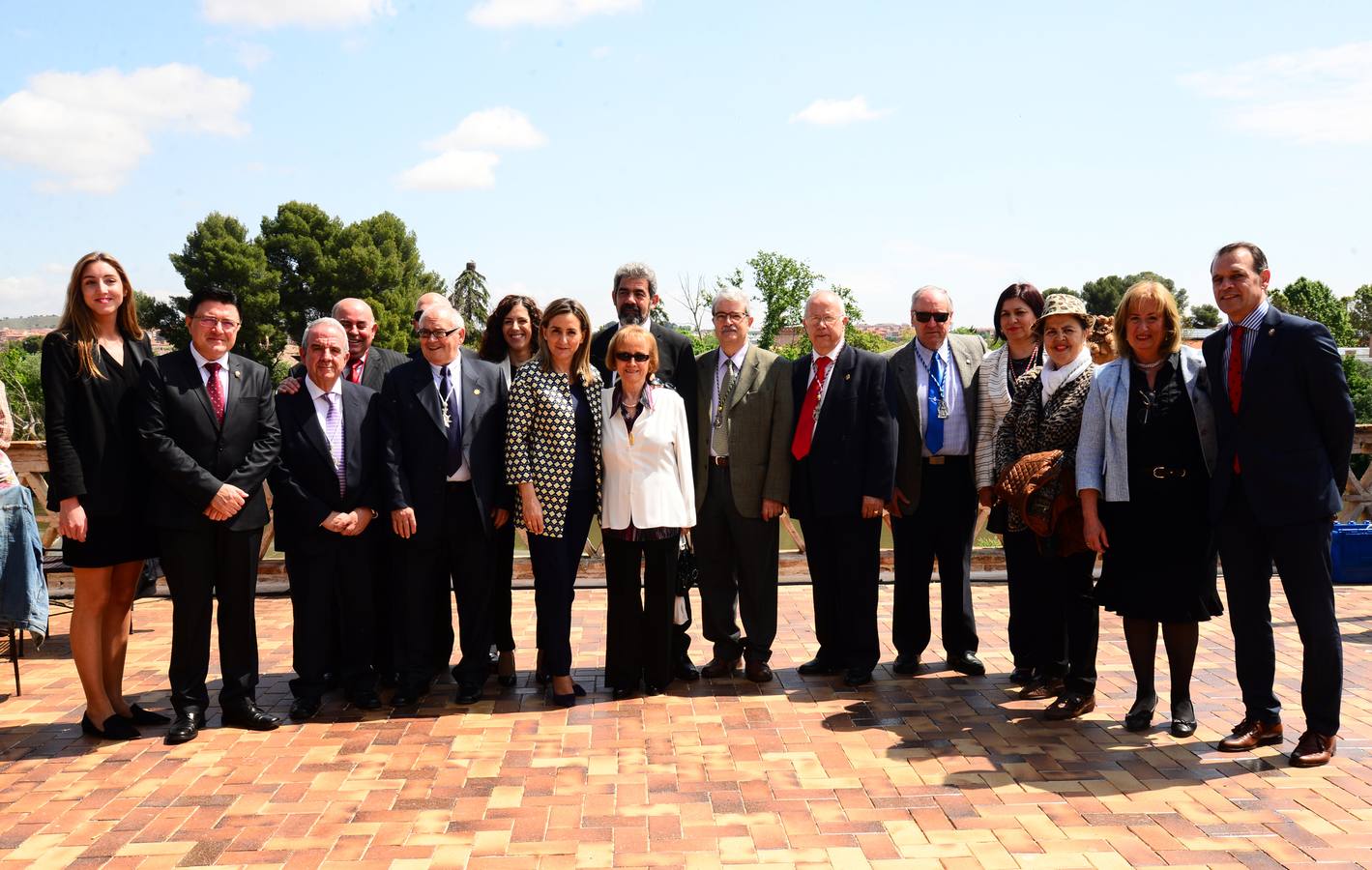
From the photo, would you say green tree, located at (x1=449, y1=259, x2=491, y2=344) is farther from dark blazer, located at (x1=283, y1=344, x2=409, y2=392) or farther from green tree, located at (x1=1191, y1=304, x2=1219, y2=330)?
dark blazer, located at (x1=283, y1=344, x2=409, y2=392)

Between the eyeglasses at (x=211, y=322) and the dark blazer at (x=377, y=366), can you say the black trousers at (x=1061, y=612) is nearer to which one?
the dark blazer at (x=377, y=366)

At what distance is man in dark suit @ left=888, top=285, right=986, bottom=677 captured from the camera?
527 centimetres

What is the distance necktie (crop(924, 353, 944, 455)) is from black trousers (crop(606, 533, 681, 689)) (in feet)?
4.47

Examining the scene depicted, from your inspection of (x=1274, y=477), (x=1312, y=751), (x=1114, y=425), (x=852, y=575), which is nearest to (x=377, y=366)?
(x=852, y=575)

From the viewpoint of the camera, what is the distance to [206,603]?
4.56m

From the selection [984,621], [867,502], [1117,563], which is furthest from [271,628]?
[1117,563]

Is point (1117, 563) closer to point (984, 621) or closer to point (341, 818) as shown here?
point (984, 621)

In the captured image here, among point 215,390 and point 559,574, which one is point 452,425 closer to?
point 559,574

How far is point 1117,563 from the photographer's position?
449 centimetres

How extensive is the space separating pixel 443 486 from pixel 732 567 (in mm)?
1523

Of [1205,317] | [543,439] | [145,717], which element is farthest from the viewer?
[1205,317]

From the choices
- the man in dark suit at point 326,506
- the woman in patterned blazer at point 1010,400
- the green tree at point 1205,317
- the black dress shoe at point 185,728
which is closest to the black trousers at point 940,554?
the woman in patterned blazer at point 1010,400

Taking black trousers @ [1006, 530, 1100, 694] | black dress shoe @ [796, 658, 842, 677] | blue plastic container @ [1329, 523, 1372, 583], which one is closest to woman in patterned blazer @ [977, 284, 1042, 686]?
black trousers @ [1006, 530, 1100, 694]

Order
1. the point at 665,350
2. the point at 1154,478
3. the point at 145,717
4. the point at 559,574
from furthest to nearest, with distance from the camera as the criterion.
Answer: the point at 665,350 < the point at 559,574 < the point at 145,717 < the point at 1154,478
